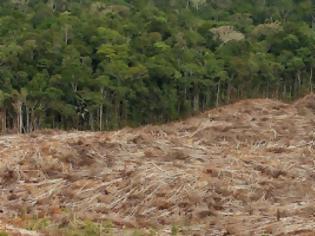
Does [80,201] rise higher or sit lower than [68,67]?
lower

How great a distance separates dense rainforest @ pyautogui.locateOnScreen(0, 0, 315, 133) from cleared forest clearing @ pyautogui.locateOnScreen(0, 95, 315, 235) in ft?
11.0

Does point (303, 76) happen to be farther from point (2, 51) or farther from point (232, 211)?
point (232, 211)

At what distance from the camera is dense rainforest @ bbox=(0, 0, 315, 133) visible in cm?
1527

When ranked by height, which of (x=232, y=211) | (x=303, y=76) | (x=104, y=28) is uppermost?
(x=104, y=28)

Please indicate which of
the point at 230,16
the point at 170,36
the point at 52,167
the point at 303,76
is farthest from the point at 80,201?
the point at 230,16

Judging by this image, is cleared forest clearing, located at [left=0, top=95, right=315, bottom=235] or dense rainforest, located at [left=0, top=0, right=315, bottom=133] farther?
dense rainforest, located at [left=0, top=0, right=315, bottom=133]

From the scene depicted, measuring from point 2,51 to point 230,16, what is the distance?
9413mm

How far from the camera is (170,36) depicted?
18.7 metres

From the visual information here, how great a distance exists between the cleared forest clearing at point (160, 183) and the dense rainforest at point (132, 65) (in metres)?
3.35

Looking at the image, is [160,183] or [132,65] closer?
[160,183]

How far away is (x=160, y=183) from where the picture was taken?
8.63 m

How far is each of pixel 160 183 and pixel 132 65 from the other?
803 cm

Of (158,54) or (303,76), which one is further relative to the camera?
(303,76)

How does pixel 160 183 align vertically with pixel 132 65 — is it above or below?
below
